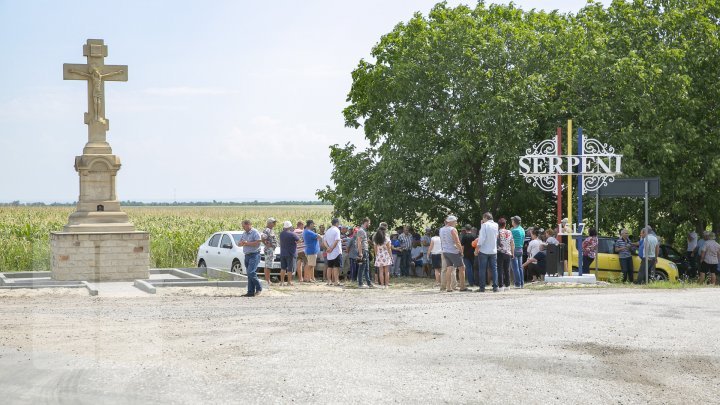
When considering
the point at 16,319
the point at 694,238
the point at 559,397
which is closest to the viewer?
the point at 559,397

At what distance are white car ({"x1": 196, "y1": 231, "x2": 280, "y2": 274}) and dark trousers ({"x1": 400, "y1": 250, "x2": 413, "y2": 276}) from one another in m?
3.74

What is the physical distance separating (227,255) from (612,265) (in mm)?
9919

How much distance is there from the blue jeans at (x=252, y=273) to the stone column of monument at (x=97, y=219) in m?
4.45

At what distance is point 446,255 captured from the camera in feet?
65.5

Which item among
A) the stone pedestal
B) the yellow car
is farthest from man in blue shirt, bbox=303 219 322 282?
the yellow car

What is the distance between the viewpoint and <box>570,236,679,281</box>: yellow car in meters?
23.9

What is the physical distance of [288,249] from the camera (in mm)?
22031

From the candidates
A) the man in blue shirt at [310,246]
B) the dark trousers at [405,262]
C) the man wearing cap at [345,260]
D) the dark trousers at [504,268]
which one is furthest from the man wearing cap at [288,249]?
the dark trousers at [405,262]

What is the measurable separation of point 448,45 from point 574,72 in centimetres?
388

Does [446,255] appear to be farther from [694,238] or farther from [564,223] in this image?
[694,238]

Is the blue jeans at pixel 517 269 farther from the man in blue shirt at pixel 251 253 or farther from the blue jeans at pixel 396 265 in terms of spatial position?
the man in blue shirt at pixel 251 253

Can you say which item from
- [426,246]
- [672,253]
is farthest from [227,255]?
[672,253]

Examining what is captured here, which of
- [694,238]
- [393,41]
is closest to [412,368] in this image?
[694,238]

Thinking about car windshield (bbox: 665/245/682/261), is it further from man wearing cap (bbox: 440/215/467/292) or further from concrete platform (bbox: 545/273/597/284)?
man wearing cap (bbox: 440/215/467/292)
